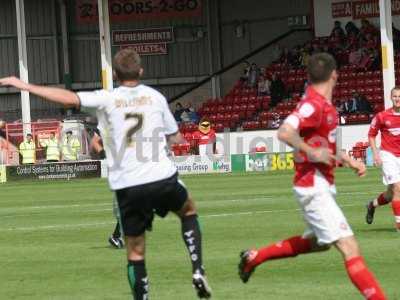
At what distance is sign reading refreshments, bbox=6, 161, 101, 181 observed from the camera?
40875mm

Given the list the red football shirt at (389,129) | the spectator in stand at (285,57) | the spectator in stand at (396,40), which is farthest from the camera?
the spectator in stand at (285,57)

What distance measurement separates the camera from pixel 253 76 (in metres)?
48.9

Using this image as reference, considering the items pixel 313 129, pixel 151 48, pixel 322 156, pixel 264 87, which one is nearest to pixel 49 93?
pixel 313 129

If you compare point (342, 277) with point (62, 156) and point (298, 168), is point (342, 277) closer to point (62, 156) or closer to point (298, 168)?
point (298, 168)

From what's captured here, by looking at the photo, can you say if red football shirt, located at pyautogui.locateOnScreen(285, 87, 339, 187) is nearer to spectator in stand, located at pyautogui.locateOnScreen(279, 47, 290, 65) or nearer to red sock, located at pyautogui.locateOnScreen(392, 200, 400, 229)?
red sock, located at pyautogui.locateOnScreen(392, 200, 400, 229)

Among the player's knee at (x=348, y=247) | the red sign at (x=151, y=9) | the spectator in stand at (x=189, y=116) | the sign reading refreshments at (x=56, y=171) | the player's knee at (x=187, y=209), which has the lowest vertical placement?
the sign reading refreshments at (x=56, y=171)

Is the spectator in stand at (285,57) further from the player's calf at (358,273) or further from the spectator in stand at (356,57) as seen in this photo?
the player's calf at (358,273)

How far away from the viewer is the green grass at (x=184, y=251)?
454 inches

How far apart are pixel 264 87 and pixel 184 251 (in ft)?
108

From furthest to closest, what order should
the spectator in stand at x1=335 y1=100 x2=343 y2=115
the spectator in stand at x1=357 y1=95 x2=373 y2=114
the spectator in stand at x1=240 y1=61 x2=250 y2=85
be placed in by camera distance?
→ the spectator in stand at x1=240 y1=61 x2=250 y2=85 < the spectator in stand at x1=335 y1=100 x2=343 y2=115 < the spectator in stand at x1=357 y1=95 x2=373 y2=114

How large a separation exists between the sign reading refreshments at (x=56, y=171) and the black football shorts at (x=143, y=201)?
30.8 meters

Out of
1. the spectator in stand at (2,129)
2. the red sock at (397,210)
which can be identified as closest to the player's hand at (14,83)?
the red sock at (397,210)

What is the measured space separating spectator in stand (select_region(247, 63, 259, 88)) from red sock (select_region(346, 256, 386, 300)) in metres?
39.7

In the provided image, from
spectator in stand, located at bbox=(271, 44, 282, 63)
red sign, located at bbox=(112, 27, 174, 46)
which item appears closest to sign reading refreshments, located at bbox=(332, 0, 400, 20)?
spectator in stand, located at bbox=(271, 44, 282, 63)
